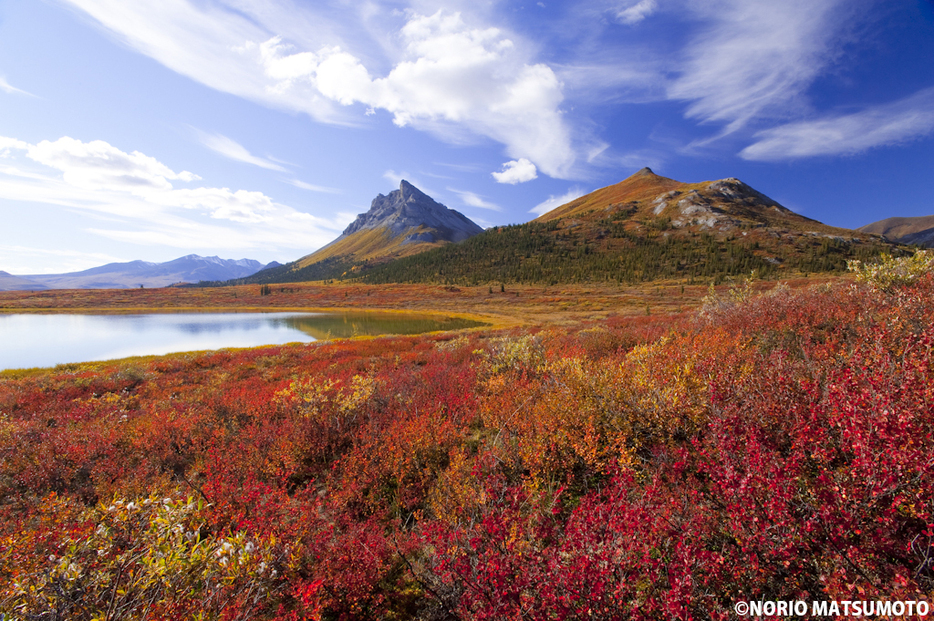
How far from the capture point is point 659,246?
103 meters

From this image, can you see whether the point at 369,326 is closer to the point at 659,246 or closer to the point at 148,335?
the point at 148,335

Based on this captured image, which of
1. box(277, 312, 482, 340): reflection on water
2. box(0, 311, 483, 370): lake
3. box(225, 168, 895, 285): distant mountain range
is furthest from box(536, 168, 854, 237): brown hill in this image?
box(0, 311, 483, 370): lake

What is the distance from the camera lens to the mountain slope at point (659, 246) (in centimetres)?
8450

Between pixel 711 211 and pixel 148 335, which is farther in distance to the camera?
pixel 711 211

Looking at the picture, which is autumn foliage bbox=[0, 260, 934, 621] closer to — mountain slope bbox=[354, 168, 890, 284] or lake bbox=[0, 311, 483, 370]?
lake bbox=[0, 311, 483, 370]

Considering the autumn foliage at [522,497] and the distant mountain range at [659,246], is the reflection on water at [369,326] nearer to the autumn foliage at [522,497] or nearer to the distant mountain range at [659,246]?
the autumn foliage at [522,497]

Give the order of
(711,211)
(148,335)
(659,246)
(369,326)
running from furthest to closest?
(711,211), (659,246), (369,326), (148,335)

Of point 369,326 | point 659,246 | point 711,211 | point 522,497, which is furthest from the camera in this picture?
point 711,211

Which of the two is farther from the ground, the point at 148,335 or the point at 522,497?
the point at 522,497

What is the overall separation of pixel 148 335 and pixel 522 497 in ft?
171

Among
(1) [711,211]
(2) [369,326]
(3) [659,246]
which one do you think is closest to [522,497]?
(2) [369,326]

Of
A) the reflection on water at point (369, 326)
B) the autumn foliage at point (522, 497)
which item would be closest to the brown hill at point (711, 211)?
the reflection on water at point (369, 326)

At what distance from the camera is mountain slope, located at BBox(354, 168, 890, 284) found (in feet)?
277

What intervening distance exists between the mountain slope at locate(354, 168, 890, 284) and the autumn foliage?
80557mm
